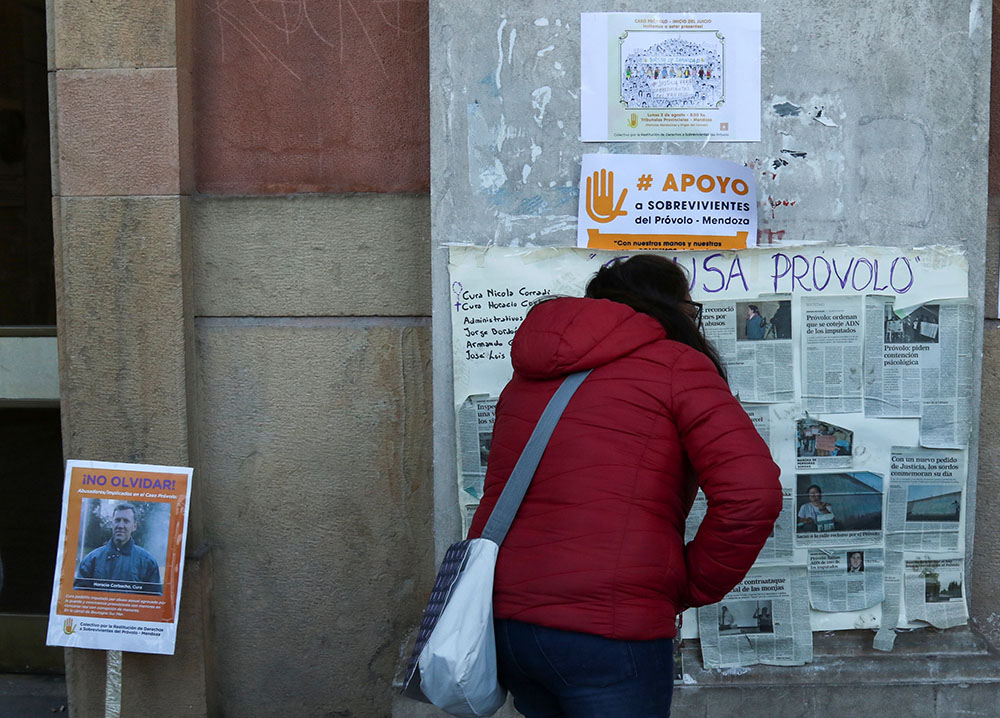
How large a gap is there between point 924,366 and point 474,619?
201 centimetres

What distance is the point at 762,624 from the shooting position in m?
3.35

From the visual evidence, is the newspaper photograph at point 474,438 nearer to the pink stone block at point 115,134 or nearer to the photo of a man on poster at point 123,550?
the photo of a man on poster at point 123,550

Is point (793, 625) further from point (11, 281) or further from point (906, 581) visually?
point (11, 281)

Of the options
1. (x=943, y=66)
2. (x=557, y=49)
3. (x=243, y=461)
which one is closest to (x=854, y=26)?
(x=943, y=66)

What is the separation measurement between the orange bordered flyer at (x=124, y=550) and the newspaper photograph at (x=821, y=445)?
213 cm

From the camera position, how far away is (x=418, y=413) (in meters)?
3.56

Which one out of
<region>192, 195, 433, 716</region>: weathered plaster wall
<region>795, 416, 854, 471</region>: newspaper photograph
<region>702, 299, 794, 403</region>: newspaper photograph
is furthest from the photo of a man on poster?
<region>795, 416, 854, 471</region>: newspaper photograph

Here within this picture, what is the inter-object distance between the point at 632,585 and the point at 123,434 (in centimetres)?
220

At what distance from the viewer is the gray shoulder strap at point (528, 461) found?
2.13 meters

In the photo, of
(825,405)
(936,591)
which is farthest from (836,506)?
(936,591)

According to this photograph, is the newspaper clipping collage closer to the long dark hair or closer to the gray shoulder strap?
the long dark hair

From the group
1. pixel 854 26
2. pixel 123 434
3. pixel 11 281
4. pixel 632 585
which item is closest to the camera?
pixel 632 585

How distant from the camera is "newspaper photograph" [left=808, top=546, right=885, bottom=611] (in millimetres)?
3348

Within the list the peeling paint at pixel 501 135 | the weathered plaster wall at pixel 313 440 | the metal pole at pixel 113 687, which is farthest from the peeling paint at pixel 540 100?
the metal pole at pixel 113 687
